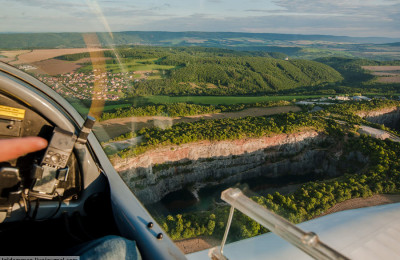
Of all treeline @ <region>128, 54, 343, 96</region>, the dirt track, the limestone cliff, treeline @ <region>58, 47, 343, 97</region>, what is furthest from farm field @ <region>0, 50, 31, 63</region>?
treeline @ <region>128, 54, 343, 96</region>

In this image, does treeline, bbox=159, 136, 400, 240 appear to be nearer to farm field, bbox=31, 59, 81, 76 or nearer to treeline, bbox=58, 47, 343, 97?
farm field, bbox=31, 59, 81, 76

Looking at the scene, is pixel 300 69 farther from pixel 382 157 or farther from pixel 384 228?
pixel 384 228

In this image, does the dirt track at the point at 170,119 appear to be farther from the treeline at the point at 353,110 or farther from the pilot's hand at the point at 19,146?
the pilot's hand at the point at 19,146

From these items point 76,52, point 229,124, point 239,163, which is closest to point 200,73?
point 229,124

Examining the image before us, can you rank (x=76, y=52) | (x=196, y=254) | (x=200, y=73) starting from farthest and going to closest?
(x=200, y=73) → (x=76, y=52) → (x=196, y=254)

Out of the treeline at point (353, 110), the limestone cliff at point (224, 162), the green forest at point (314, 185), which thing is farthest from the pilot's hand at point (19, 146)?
the treeline at point (353, 110)

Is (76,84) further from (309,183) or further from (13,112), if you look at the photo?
(309,183)
